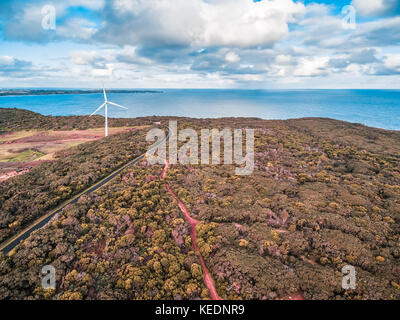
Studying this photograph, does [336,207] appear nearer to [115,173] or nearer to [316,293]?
[316,293]

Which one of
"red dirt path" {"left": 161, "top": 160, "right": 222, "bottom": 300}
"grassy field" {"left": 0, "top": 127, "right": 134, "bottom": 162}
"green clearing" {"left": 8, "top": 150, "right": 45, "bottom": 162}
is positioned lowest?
"red dirt path" {"left": 161, "top": 160, "right": 222, "bottom": 300}

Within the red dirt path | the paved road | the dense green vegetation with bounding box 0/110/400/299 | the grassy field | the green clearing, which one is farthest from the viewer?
the grassy field

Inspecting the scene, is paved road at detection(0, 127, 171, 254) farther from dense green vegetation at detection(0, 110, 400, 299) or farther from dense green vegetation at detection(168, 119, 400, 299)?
dense green vegetation at detection(168, 119, 400, 299)

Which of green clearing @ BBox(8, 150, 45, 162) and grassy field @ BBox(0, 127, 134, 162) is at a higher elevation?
grassy field @ BBox(0, 127, 134, 162)

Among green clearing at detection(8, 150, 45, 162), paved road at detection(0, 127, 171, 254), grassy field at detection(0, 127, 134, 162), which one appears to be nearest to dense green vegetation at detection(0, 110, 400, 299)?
paved road at detection(0, 127, 171, 254)

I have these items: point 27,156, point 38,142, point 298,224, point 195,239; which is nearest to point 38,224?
point 195,239

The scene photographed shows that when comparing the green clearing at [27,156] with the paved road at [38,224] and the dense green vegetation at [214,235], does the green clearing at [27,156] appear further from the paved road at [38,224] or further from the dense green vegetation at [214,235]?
the paved road at [38,224]

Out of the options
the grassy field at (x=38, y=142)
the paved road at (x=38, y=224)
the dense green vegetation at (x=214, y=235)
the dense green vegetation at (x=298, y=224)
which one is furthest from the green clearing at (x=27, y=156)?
the dense green vegetation at (x=298, y=224)

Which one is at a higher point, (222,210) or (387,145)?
(387,145)
